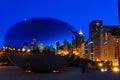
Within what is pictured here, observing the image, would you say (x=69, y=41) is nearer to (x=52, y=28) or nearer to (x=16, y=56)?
(x=52, y=28)

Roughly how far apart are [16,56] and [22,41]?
7.34 feet

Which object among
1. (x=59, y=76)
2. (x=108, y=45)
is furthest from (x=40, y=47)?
(x=108, y=45)

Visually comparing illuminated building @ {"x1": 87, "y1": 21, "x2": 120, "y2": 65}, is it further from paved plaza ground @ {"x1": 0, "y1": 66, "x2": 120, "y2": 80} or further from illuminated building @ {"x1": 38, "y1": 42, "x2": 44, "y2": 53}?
paved plaza ground @ {"x1": 0, "y1": 66, "x2": 120, "y2": 80}

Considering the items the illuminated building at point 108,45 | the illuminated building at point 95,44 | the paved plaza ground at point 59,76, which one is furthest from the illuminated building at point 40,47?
the illuminated building at point 95,44

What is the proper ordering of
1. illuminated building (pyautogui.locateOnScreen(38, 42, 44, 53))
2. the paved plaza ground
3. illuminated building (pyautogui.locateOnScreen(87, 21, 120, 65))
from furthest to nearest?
illuminated building (pyautogui.locateOnScreen(87, 21, 120, 65)), illuminated building (pyautogui.locateOnScreen(38, 42, 44, 53)), the paved plaza ground

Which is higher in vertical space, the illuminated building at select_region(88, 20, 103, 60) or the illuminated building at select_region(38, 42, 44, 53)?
the illuminated building at select_region(88, 20, 103, 60)

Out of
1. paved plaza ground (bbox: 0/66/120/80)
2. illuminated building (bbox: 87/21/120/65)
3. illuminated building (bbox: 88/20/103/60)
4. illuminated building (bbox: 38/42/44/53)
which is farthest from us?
illuminated building (bbox: 88/20/103/60)

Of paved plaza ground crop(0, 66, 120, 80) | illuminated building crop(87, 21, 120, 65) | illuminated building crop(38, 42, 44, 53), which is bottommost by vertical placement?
paved plaza ground crop(0, 66, 120, 80)

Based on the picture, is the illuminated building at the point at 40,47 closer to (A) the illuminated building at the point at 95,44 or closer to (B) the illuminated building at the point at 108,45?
(B) the illuminated building at the point at 108,45

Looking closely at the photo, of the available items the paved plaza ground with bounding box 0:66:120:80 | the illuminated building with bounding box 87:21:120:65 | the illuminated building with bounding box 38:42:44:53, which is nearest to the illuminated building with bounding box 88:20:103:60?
the illuminated building with bounding box 87:21:120:65

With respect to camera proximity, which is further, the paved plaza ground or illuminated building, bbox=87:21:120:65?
illuminated building, bbox=87:21:120:65

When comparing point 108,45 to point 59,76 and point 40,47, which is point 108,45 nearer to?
point 40,47

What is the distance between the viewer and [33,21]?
39.8 meters

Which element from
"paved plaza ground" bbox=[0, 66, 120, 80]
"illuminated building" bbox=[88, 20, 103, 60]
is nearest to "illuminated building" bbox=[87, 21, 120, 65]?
"illuminated building" bbox=[88, 20, 103, 60]
